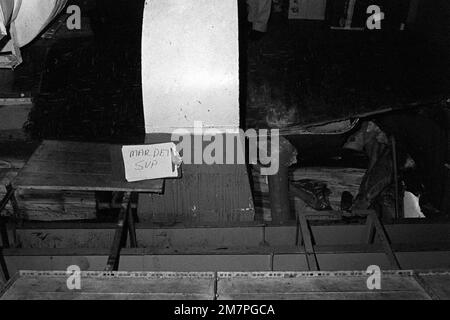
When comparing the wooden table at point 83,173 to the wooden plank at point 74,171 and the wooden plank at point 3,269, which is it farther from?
the wooden plank at point 3,269

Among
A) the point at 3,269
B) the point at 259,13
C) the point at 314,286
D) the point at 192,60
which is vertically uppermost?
the point at 259,13

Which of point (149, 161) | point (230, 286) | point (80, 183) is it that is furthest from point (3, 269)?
point (230, 286)

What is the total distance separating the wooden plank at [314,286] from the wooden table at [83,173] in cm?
31

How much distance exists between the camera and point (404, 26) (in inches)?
54.4

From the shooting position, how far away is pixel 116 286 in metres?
0.58

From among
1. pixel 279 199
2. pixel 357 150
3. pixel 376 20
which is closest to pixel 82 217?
pixel 279 199

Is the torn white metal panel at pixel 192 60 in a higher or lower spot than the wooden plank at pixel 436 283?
higher

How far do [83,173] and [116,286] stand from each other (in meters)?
0.38

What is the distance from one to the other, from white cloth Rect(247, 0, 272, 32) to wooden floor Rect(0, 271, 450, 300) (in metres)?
0.83

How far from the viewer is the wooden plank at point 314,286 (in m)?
0.55

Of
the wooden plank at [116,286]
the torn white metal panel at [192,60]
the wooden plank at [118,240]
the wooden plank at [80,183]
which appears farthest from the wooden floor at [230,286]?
the torn white metal panel at [192,60]

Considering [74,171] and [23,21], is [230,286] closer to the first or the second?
[74,171]

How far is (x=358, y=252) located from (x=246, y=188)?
325 mm

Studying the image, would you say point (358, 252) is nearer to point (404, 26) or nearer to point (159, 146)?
point (159, 146)
